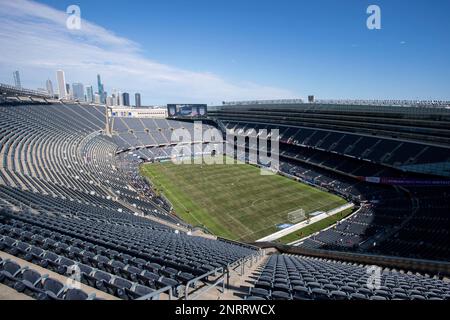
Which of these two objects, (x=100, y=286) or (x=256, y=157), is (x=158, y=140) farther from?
(x=100, y=286)

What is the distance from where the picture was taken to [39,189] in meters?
25.8

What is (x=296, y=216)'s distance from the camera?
42.2 meters

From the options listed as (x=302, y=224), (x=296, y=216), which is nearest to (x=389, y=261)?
(x=302, y=224)

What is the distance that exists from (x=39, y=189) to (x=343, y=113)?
68.8m

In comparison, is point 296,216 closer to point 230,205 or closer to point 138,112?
point 230,205

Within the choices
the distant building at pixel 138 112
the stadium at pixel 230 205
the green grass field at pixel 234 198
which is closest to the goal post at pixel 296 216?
the stadium at pixel 230 205

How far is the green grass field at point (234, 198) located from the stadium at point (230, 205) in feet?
1.02

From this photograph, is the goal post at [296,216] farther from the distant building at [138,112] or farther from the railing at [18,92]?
the distant building at [138,112]

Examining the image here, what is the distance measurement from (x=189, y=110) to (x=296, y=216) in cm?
7829

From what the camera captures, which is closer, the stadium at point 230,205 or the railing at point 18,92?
the stadium at point 230,205

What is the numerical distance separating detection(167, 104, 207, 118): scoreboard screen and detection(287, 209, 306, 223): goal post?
7501cm

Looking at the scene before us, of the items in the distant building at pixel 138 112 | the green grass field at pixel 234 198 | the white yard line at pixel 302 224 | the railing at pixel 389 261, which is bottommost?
the white yard line at pixel 302 224

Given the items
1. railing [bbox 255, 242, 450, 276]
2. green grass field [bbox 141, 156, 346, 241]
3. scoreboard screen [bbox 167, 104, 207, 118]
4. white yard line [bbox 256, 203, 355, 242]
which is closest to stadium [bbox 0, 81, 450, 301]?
railing [bbox 255, 242, 450, 276]

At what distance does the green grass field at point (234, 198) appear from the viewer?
39.4m
